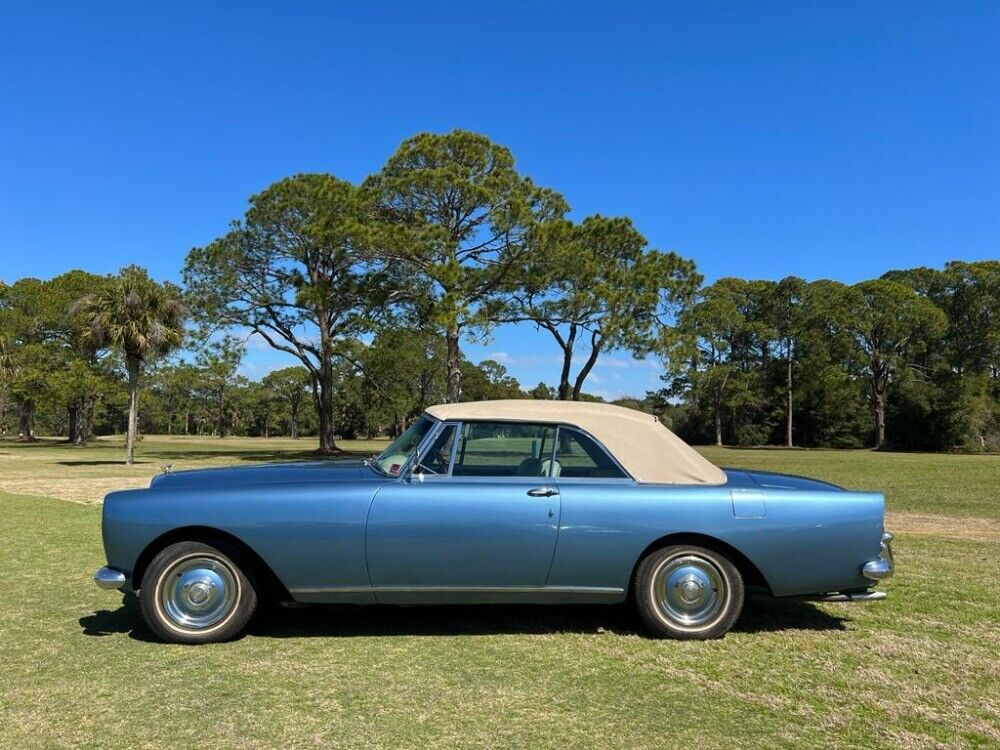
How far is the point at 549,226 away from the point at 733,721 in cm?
2283

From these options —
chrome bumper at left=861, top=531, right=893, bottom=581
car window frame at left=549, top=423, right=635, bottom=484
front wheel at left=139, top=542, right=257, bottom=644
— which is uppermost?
car window frame at left=549, top=423, right=635, bottom=484

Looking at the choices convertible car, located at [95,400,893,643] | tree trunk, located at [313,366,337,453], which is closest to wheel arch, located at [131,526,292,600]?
convertible car, located at [95,400,893,643]

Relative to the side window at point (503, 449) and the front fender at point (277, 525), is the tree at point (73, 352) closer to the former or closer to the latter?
the front fender at point (277, 525)

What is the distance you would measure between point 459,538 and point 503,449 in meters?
0.73

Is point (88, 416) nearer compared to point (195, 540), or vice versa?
point (195, 540)

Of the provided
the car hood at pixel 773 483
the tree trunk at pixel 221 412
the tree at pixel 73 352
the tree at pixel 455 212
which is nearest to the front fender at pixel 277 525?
the car hood at pixel 773 483

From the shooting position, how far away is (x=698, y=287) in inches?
1164

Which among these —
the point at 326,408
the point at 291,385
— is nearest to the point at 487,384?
the point at 291,385

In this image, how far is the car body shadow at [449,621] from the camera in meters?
4.66

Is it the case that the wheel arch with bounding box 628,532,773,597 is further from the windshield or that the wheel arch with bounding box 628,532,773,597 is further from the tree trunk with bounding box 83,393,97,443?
the tree trunk with bounding box 83,393,97,443

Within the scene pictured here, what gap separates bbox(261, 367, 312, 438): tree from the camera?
83.2 metres

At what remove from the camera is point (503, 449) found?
477 centimetres

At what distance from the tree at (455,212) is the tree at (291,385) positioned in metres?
58.3

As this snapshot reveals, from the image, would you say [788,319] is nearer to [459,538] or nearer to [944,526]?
[944,526]
